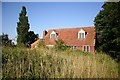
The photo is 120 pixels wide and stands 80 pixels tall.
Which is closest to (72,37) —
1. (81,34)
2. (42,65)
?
(81,34)

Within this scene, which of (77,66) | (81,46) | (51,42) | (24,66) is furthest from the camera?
(51,42)

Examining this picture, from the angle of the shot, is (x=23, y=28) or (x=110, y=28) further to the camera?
(x=23, y=28)

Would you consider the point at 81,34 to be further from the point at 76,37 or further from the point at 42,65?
the point at 42,65

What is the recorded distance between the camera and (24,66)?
236 inches

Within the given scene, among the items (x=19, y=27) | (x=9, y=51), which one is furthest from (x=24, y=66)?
(x=19, y=27)

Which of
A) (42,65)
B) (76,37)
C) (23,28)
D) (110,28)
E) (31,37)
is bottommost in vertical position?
(42,65)

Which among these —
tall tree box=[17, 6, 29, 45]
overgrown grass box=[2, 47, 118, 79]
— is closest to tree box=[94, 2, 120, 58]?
overgrown grass box=[2, 47, 118, 79]

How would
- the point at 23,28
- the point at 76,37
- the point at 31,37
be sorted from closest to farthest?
the point at 76,37, the point at 23,28, the point at 31,37

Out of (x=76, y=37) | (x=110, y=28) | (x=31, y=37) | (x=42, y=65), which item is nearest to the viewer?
(x=42, y=65)

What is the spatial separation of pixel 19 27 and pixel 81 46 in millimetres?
13525

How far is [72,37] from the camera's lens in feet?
96.1

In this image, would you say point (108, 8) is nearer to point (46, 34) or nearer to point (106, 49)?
point (106, 49)

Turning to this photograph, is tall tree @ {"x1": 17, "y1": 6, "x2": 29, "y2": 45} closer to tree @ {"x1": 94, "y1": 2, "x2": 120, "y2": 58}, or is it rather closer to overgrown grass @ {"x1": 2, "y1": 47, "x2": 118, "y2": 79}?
tree @ {"x1": 94, "y1": 2, "x2": 120, "y2": 58}

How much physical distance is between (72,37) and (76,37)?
1.75 feet
